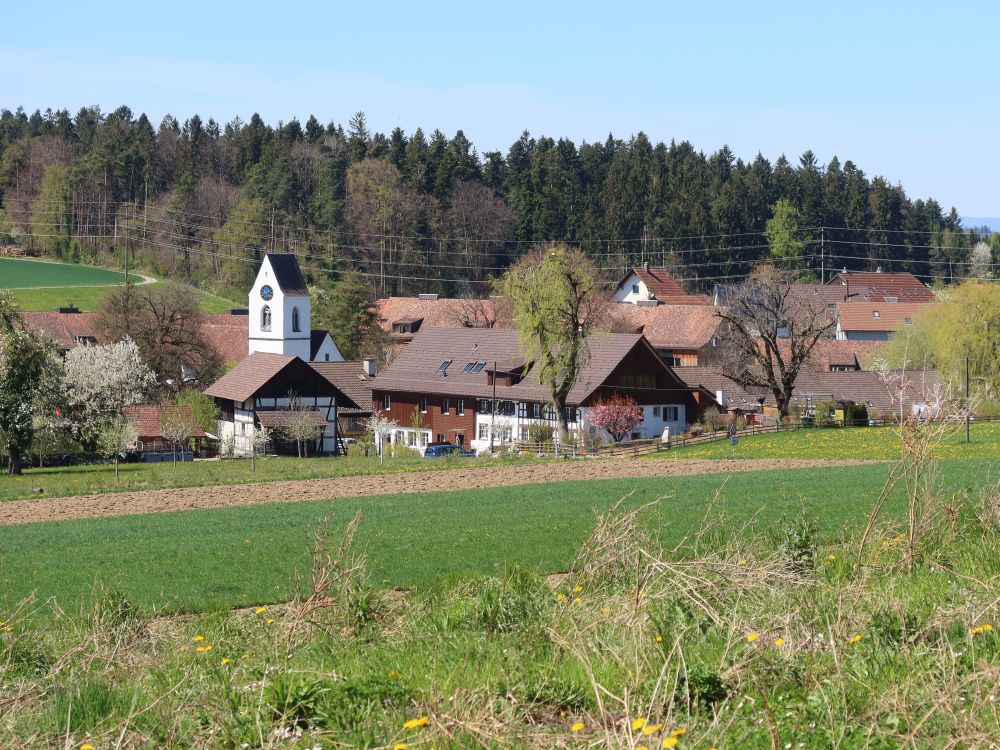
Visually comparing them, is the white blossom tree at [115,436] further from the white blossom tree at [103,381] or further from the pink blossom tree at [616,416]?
the pink blossom tree at [616,416]

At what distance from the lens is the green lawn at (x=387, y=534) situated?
1585 centimetres

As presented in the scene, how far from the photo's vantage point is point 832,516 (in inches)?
790

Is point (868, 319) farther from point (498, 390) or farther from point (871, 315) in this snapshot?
point (498, 390)

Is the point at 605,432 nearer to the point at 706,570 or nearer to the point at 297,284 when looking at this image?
the point at 297,284

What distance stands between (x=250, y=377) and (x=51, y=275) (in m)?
68.1

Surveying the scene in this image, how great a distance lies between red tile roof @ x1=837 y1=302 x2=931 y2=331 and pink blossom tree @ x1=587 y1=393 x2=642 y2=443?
52.9 meters

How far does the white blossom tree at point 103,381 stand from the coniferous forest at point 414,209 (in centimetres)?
5630

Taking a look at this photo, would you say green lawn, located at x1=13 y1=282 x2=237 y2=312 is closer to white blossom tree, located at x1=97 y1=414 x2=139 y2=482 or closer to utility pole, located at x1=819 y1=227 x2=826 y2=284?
white blossom tree, located at x1=97 y1=414 x2=139 y2=482

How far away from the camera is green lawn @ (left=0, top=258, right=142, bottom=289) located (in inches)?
4749

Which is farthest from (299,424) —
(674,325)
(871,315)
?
(871,315)

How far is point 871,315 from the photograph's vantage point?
351 ft

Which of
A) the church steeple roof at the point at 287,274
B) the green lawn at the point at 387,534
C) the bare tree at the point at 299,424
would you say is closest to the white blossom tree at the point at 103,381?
the bare tree at the point at 299,424

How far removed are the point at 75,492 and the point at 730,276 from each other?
11449cm

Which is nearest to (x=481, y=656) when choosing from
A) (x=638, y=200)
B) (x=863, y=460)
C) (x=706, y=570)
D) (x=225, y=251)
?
(x=706, y=570)
